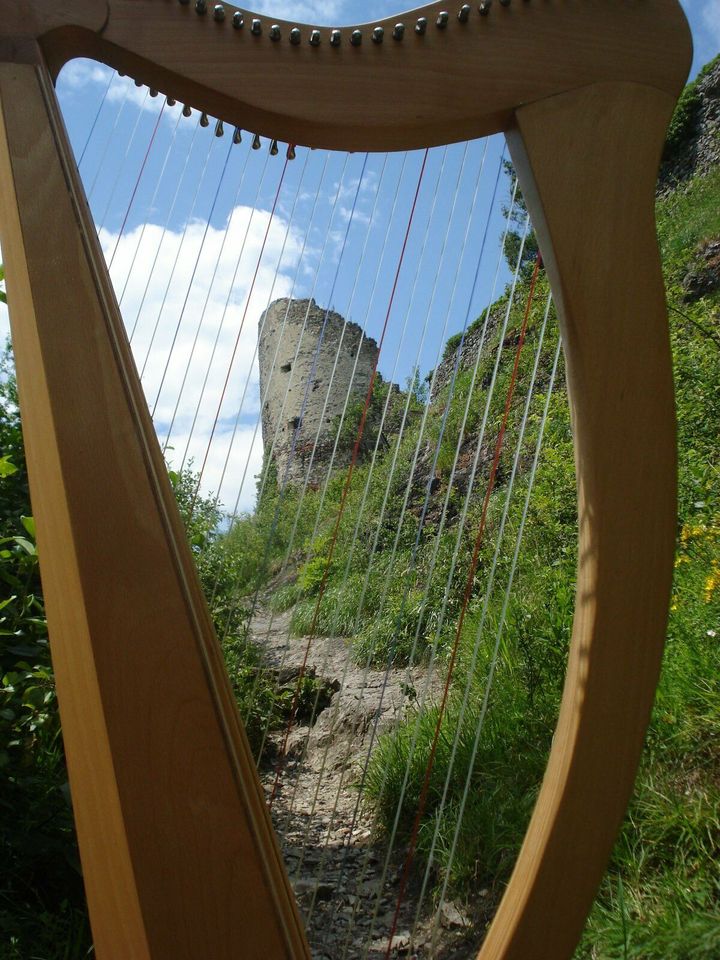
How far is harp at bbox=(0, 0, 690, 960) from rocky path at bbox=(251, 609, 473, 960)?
2.25ft

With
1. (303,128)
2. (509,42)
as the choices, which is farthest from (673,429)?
(303,128)

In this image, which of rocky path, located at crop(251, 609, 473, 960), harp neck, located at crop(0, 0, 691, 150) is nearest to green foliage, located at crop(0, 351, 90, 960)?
rocky path, located at crop(251, 609, 473, 960)

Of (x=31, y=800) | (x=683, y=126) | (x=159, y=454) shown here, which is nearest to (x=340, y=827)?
(x=31, y=800)

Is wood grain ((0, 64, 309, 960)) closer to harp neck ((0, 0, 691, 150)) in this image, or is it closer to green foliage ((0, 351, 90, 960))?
harp neck ((0, 0, 691, 150))

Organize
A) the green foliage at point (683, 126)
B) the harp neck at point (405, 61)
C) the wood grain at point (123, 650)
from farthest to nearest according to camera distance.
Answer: the green foliage at point (683, 126), the harp neck at point (405, 61), the wood grain at point (123, 650)

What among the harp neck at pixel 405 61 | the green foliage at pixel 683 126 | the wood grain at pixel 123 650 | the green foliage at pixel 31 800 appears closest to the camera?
the wood grain at pixel 123 650

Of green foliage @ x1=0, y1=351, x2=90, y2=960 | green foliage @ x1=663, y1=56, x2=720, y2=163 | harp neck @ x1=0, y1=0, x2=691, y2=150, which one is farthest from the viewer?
green foliage @ x1=663, y1=56, x2=720, y2=163

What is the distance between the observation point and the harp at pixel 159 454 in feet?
3.19

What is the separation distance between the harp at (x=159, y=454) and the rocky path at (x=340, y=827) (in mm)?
687

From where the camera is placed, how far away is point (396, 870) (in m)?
2.73

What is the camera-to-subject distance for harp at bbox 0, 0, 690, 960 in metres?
0.97

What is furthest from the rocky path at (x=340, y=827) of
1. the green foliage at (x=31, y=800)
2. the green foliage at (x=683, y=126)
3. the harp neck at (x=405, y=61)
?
the green foliage at (x=683, y=126)

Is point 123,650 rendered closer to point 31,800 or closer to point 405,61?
point 405,61

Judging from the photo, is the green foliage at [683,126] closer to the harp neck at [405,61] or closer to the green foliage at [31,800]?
the harp neck at [405,61]
